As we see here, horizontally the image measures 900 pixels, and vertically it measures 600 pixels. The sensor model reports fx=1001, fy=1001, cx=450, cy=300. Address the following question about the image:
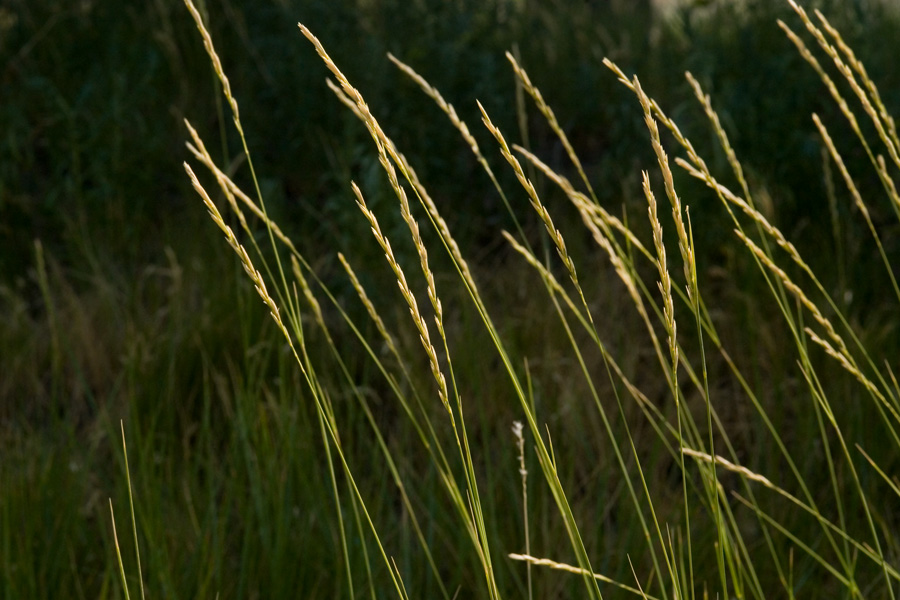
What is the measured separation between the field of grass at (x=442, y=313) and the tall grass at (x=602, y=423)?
0.05ft

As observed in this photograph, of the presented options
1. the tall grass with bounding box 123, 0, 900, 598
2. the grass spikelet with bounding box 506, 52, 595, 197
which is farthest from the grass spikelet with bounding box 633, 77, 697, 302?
the grass spikelet with bounding box 506, 52, 595, 197

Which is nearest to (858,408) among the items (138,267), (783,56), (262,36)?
(783,56)

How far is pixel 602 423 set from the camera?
240 centimetres

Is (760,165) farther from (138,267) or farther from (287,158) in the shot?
(138,267)

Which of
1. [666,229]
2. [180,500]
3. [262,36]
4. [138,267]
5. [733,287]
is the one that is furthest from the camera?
[262,36]

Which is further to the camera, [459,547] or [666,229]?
[666,229]

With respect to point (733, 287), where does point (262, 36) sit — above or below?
above

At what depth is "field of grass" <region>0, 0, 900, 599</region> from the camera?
55.7 inches

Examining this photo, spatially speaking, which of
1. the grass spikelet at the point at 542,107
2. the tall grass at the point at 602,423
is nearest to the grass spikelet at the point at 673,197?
the tall grass at the point at 602,423

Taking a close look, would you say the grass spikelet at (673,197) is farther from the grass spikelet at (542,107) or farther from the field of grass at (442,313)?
Result: the grass spikelet at (542,107)

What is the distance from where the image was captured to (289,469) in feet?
6.04

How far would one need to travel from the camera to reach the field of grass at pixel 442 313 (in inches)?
55.7

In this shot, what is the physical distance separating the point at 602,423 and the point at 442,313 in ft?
1.58

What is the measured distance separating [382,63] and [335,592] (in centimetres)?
222
